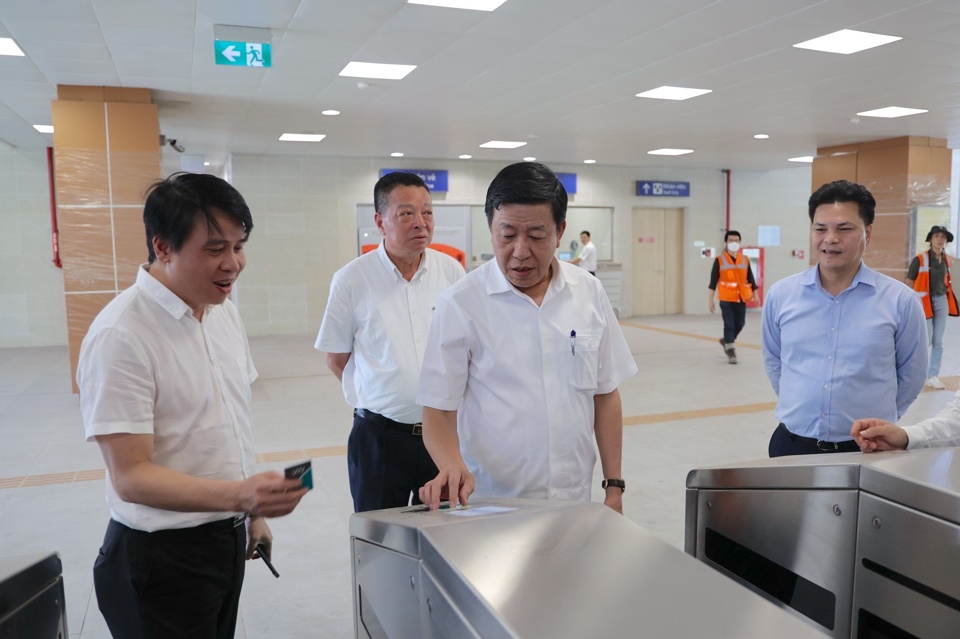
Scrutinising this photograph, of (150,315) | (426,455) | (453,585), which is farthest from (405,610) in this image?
(426,455)

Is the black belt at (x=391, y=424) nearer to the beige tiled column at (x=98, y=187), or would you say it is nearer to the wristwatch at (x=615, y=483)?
the wristwatch at (x=615, y=483)

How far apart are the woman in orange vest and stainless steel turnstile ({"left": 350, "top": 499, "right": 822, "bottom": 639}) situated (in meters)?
7.09

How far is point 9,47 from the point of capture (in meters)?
5.52

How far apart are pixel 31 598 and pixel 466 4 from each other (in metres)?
4.19

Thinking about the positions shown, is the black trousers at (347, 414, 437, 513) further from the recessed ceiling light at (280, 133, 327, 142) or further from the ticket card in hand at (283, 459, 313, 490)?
the recessed ceiling light at (280, 133, 327, 142)

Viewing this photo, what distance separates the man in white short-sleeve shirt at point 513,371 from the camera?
5.62ft

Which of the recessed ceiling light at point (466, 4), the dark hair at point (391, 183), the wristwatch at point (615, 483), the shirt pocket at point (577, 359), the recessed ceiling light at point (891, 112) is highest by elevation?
the recessed ceiling light at point (891, 112)

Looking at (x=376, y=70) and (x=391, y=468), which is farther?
(x=376, y=70)

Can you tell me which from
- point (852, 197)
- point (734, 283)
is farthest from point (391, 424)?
point (734, 283)

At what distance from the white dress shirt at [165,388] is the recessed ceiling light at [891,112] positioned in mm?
8638

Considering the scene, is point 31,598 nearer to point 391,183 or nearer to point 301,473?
point 301,473

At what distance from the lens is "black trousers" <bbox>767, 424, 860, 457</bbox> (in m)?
2.29

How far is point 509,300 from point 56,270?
444 inches

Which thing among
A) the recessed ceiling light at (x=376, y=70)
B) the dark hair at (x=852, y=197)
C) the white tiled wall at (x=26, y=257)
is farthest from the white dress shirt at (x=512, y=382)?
the white tiled wall at (x=26, y=257)
